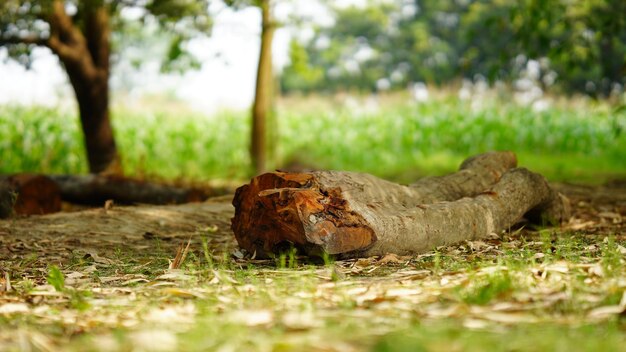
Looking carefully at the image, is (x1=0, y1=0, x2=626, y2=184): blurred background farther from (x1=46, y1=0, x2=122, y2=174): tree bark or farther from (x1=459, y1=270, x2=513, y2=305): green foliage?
(x1=459, y1=270, x2=513, y2=305): green foliage

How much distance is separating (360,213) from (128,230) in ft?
8.17

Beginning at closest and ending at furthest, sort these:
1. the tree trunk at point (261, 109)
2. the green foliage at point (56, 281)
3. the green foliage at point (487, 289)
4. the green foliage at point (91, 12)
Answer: the green foliage at point (487, 289), the green foliage at point (56, 281), the green foliage at point (91, 12), the tree trunk at point (261, 109)

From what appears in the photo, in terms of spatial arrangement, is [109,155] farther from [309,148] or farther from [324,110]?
[324,110]

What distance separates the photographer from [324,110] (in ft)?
66.6

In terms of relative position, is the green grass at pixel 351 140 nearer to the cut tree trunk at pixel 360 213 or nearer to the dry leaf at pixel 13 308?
the cut tree trunk at pixel 360 213

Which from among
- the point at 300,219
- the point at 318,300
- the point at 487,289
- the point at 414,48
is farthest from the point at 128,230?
the point at 414,48

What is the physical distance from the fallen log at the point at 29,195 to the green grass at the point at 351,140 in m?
4.39

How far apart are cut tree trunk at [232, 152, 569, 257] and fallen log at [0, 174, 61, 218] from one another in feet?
11.4

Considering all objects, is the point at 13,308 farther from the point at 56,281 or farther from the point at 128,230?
the point at 128,230

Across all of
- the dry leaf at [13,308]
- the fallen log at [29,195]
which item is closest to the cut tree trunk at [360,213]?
the dry leaf at [13,308]

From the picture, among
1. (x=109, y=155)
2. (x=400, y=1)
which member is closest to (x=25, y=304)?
(x=109, y=155)

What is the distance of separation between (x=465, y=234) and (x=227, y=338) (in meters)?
2.98

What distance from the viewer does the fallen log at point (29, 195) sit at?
7.39 meters

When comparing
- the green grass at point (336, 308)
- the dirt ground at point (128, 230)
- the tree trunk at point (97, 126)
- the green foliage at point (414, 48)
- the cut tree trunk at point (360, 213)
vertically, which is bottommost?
the dirt ground at point (128, 230)
